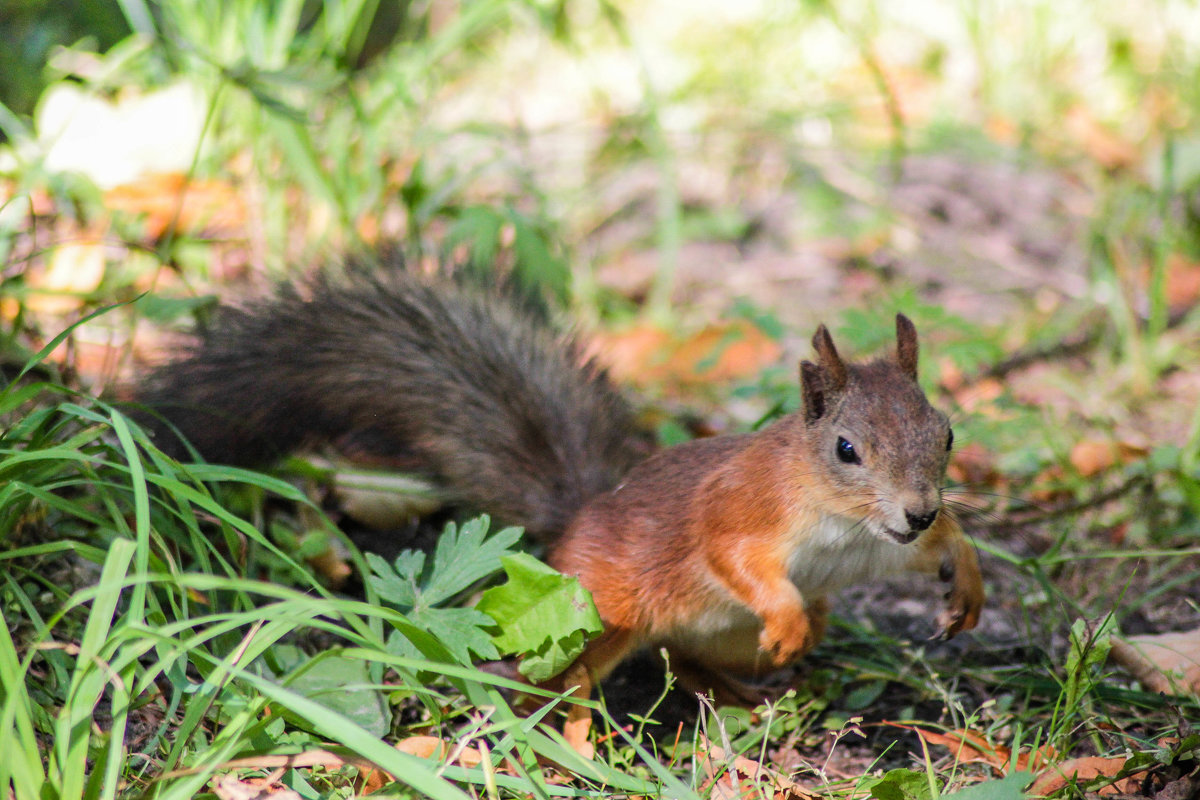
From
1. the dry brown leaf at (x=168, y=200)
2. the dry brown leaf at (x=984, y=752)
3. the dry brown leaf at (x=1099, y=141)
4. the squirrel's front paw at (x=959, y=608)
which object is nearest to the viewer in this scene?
the dry brown leaf at (x=984, y=752)

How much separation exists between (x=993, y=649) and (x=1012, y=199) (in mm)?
2739

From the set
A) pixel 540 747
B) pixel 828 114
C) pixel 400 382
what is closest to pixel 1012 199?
pixel 828 114

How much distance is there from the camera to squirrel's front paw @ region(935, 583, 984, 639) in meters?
1.83

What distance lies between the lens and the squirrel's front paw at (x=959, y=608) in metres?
1.83

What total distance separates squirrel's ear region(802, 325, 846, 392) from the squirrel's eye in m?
0.10

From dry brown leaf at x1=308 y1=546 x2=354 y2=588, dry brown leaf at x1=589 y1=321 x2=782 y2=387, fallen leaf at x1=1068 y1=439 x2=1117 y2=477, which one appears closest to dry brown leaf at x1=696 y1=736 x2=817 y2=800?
dry brown leaf at x1=308 y1=546 x2=354 y2=588

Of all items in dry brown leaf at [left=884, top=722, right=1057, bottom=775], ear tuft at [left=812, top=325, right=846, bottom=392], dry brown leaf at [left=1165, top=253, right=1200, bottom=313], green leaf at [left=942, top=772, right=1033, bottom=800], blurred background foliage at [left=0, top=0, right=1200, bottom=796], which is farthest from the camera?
dry brown leaf at [left=1165, top=253, right=1200, bottom=313]

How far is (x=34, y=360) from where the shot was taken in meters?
1.59

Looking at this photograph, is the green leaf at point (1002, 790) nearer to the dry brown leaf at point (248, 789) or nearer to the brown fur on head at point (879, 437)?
the brown fur on head at point (879, 437)

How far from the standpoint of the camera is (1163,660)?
1774mm

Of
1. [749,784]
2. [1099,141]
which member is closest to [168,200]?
[749,784]

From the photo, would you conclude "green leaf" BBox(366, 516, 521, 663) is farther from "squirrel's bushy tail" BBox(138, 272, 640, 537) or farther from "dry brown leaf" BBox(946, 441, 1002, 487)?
"dry brown leaf" BBox(946, 441, 1002, 487)

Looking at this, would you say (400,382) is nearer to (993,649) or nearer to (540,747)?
(540,747)

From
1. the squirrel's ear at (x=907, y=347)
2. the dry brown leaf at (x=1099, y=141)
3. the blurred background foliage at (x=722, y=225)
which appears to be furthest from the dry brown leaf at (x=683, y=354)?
the dry brown leaf at (x=1099, y=141)
